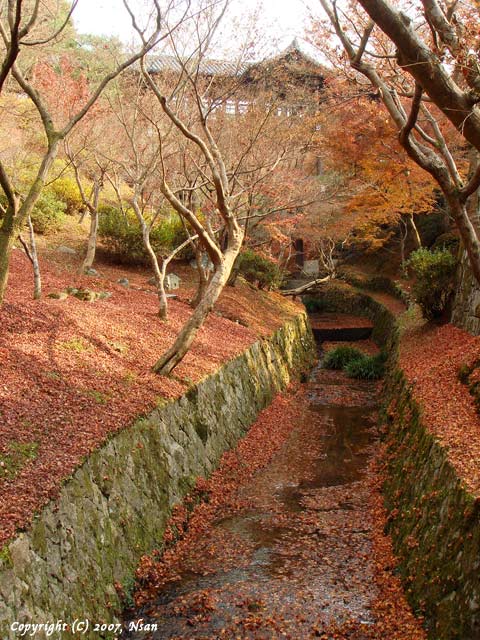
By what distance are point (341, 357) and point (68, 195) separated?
42.1 ft

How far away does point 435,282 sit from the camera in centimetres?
1437

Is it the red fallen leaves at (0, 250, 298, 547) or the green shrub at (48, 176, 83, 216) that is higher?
the green shrub at (48, 176, 83, 216)

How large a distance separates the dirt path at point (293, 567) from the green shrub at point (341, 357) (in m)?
8.44

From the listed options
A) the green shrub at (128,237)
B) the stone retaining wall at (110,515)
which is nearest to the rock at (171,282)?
the green shrub at (128,237)

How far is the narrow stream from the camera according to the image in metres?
5.70

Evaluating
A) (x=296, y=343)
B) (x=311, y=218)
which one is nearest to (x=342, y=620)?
(x=296, y=343)

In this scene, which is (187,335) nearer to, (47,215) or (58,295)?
(58,295)

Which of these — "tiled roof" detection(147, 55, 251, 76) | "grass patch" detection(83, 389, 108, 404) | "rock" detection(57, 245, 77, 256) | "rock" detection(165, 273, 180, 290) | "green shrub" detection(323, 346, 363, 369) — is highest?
"tiled roof" detection(147, 55, 251, 76)

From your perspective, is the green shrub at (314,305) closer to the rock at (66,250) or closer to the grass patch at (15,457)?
the rock at (66,250)

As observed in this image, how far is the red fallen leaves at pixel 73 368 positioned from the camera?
19.2ft

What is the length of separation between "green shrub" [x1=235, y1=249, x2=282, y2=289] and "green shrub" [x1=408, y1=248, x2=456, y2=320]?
8043mm

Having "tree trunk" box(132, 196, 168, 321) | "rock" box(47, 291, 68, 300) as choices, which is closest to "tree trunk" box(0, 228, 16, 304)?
"rock" box(47, 291, 68, 300)

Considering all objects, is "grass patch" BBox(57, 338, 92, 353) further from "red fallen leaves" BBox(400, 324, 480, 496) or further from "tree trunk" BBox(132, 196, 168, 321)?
"red fallen leaves" BBox(400, 324, 480, 496)

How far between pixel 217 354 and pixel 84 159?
8.68 metres
